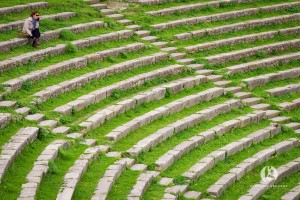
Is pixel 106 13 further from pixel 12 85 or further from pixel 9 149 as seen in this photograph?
pixel 9 149

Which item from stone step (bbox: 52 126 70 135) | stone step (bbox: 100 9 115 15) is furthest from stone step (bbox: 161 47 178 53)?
stone step (bbox: 52 126 70 135)

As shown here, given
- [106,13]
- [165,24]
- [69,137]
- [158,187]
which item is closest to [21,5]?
[106,13]

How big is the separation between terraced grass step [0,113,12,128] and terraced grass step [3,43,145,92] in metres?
1.24

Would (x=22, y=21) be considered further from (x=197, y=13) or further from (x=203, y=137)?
(x=197, y=13)

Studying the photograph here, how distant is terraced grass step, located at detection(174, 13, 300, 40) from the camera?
63.8 ft

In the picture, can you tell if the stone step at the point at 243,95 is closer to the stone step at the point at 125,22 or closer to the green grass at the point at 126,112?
the green grass at the point at 126,112

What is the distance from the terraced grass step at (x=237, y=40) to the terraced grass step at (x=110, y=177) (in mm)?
6408

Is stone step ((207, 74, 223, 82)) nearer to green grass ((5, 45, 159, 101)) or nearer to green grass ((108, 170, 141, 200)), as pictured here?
green grass ((5, 45, 159, 101))

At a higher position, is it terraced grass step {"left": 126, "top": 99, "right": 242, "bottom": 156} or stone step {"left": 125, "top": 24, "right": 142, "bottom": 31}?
stone step {"left": 125, "top": 24, "right": 142, "bottom": 31}

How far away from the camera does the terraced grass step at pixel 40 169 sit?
10.7 metres

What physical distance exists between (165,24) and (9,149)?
8671 millimetres

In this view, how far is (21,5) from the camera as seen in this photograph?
60.0ft

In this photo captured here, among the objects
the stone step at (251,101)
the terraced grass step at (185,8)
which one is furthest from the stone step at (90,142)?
the terraced grass step at (185,8)

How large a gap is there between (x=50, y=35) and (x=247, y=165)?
5932 mm
